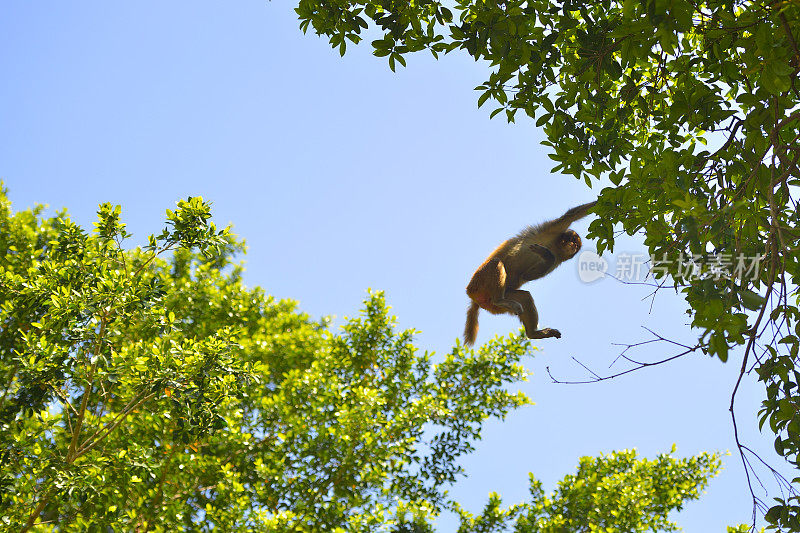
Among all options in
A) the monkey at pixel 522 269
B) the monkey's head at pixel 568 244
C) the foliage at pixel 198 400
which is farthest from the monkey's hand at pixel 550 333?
the foliage at pixel 198 400

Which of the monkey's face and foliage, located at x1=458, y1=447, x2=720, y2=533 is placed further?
foliage, located at x1=458, y1=447, x2=720, y2=533

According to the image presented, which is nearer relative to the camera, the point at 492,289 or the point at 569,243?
the point at 492,289

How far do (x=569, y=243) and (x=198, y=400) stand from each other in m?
3.91

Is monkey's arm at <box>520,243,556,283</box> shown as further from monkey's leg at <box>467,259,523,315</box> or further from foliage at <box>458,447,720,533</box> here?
foliage at <box>458,447,720,533</box>

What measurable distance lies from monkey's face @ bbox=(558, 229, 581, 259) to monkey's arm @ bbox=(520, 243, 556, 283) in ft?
0.51

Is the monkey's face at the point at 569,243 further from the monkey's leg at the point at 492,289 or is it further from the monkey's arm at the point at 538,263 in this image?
the monkey's leg at the point at 492,289

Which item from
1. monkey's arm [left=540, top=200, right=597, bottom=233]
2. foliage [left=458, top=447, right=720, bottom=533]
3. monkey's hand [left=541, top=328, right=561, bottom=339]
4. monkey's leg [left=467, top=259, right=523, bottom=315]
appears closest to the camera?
monkey's hand [left=541, top=328, right=561, bottom=339]

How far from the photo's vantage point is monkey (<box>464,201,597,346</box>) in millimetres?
5934

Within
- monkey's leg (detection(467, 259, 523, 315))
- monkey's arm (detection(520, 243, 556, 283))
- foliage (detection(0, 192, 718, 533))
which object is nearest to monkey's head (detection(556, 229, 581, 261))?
monkey's arm (detection(520, 243, 556, 283))

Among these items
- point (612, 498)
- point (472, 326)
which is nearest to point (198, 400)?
point (472, 326)

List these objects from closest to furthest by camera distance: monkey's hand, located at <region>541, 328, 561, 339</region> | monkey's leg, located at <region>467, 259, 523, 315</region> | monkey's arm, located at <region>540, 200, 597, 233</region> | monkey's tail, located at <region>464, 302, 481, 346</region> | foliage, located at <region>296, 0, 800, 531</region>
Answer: foliage, located at <region>296, 0, 800, 531</region> → monkey's hand, located at <region>541, 328, 561, 339</region> → monkey's leg, located at <region>467, 259, 523, 315</region> → monkey's tail, located at <region>464, 302, 481, 346</region> → monkey's arm, located at <region>540, 200, 597, 233</region>

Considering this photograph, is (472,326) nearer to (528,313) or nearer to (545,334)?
(528,313)

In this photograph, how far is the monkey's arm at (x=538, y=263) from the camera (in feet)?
21.0

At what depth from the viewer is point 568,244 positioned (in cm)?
657
